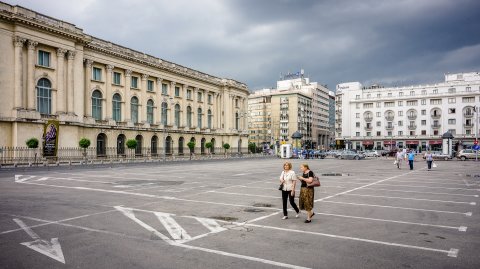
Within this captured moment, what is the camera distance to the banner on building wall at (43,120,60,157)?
1342 inches

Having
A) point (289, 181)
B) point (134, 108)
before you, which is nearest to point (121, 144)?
point (134, 108)

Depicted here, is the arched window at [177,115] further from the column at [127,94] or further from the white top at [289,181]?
the white top at [289,181]

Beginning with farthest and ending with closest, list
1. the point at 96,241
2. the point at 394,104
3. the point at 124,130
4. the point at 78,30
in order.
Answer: the point at 394,104
the point at 124,130
the point at 78,30
the point at 96,241

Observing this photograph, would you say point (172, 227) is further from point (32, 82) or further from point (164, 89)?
point (164, 89)

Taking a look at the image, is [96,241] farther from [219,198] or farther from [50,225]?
[219,198]

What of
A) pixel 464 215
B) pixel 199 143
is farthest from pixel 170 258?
pixel 199 143

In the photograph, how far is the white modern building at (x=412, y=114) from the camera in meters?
91.8

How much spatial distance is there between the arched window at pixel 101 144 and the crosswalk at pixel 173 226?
4202 centimetres

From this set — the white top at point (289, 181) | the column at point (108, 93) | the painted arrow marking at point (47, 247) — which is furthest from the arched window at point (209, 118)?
the painted arrow marking at point (47, 247)

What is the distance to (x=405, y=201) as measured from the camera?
13.9 m

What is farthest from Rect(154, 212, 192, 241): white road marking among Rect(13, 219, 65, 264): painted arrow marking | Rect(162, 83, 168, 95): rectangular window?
Rect(162, 83, 168, 95): rectangular window

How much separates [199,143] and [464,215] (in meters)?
63.8

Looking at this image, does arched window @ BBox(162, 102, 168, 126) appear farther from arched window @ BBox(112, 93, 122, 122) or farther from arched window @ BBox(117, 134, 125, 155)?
arched window @ BBox(117, 134, 125, 155)

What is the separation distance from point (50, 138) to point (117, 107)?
20667mm
